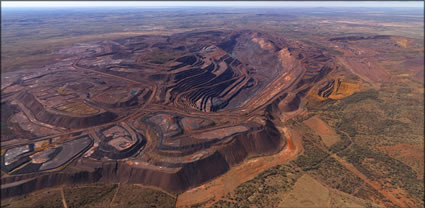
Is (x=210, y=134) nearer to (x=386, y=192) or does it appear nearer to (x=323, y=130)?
(x=323, y=130)

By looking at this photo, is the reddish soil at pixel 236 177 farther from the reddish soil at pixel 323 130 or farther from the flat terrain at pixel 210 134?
the reddish soil at pixel 323 130

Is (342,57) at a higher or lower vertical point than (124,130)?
higher

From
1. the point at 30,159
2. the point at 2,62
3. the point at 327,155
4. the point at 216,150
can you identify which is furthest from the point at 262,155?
the point at 2,62

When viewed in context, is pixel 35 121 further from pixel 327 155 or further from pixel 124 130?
pixel 327 155

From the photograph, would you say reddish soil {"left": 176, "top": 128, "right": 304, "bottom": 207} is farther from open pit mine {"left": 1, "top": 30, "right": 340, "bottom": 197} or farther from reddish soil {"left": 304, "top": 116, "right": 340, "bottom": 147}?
reddish soil {"left": 304, "top": 116, "right": 340, "bottom": 147}

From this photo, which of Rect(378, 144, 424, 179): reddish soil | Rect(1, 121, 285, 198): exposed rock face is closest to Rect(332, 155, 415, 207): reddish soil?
Rect(378, 144, 424, 179): reddish soil

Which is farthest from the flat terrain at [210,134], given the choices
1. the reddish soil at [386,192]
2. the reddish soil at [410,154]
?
the reddish soil at [410,154]

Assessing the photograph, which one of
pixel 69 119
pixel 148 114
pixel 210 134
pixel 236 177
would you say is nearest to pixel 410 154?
pixel 236 177
